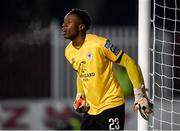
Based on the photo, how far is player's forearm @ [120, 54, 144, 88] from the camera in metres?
5.57

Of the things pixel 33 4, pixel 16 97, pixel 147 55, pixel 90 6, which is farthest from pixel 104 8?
pixel 147 55

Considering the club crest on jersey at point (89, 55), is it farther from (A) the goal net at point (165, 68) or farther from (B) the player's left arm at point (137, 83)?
(A) the goal net at point (165, 68)

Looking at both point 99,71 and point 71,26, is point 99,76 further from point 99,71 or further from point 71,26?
point 71,26

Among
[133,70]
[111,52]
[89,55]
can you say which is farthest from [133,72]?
Answer: [89,55]

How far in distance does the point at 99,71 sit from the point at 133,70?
24 cm

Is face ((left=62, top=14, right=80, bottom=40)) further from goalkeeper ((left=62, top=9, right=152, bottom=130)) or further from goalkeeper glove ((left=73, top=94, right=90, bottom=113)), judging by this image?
goalkeeper glove ((left=73, top=94, right=90, bottom=113))

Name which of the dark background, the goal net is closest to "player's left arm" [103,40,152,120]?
the goal net

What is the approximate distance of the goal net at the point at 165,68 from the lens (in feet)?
21.1

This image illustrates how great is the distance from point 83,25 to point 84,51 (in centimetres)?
19

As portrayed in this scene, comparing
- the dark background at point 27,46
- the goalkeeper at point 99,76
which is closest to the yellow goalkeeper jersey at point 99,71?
the goalkeeper at point 99,76

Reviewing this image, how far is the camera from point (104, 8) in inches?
481

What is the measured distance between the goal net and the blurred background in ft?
2.53

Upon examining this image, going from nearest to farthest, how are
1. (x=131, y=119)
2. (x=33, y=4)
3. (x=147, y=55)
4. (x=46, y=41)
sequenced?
(x=147, y=55), (x=131, y=119), (x=46, y=41), (x=33, y=4)

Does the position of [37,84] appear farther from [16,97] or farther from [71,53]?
[71,53]
